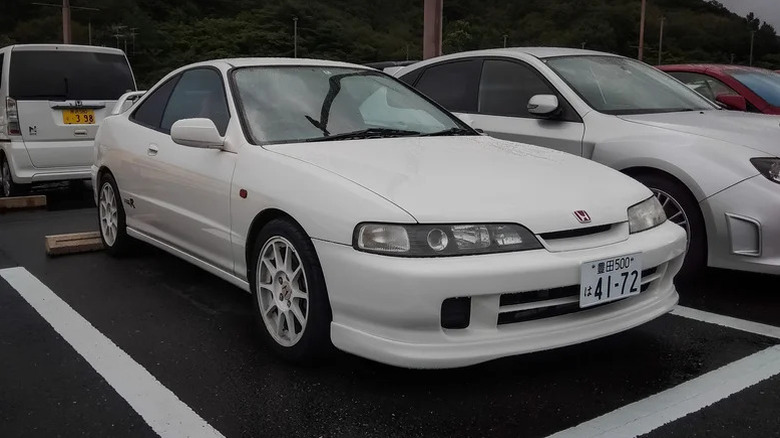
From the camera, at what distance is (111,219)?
202 inches

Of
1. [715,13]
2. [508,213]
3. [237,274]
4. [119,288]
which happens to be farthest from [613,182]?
[715,13]

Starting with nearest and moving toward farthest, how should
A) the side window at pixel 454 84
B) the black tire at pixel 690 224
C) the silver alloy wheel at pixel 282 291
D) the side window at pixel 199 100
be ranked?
the silver alloy wheel at pixel 282 291 < the side window at pixel 199 100 < the black tire at pixel 690 224 < the side window at pixel 454 84

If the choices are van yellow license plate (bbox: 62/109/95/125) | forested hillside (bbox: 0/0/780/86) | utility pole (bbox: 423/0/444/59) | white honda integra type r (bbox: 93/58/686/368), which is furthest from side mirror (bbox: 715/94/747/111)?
forested hillside (bbox: 0/0/780/86)

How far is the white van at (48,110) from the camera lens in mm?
7340

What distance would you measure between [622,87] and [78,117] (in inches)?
213

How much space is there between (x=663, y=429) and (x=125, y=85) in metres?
7.01

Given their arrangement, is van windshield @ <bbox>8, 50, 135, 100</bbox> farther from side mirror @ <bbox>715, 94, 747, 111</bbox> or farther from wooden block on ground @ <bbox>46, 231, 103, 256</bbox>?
side mirror @ <bbox>715, 94, 747, 111</bbox>

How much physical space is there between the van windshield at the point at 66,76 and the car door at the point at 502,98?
3786 mm

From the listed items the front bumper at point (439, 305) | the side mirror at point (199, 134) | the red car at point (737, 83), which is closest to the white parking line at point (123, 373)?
the front bumper at point (439, 305)

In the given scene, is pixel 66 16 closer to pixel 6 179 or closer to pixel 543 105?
pixel 6 179

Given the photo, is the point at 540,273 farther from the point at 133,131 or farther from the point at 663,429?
the point at 133,131

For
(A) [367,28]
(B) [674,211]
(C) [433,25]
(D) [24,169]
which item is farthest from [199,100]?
(A) [367,28]

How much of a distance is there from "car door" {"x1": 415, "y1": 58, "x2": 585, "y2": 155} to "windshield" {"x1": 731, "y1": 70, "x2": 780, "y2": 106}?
2.70 metres

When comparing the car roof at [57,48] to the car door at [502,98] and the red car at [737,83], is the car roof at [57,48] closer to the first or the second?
the car door at [502,98]
